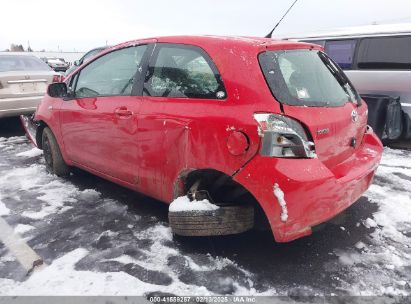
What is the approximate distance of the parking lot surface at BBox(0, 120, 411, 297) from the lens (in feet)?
8.11

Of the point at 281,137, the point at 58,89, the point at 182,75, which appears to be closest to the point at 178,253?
the point at 281,137

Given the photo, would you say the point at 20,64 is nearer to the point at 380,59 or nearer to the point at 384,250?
the point at 380,59

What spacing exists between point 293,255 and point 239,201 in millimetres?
598

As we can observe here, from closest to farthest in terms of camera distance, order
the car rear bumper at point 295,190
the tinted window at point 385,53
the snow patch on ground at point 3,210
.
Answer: the car rear bumper at point 295,190 < the snow patch on ground at point 3,210 < the tinted window at point 385,53

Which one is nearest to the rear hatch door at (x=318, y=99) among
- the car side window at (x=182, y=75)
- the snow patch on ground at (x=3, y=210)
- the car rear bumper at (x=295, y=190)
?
the car rear bumper at (x=295, y=190)

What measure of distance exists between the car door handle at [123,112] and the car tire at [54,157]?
162cm

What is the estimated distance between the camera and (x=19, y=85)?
22.1 ft

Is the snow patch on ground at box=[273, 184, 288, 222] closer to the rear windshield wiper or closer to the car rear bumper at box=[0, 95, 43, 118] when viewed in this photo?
the rear windshield wiper

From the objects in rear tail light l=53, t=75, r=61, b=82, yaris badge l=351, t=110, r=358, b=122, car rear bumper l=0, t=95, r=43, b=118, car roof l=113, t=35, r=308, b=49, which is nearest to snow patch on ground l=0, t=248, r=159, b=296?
car roof l=113, t=35, r=308, b=49

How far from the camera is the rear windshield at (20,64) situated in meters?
7.22

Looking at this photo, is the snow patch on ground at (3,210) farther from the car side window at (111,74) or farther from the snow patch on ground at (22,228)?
the car side window at (111,74)

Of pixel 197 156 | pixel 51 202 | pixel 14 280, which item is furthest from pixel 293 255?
pixel 51 202

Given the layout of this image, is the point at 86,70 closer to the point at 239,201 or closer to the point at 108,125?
the point at 108,125

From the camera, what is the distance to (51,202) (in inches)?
153
